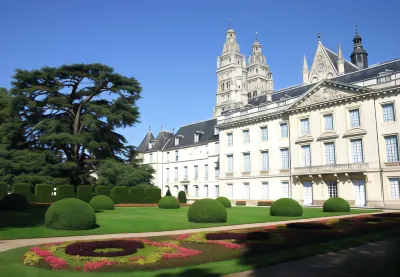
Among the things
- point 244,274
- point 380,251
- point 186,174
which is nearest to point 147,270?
point 244,274

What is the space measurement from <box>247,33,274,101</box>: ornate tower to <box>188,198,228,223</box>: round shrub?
85.6 metres

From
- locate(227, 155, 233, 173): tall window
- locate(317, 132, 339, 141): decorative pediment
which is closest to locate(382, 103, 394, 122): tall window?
locate(317, 132, 339, 141): decorative pediment

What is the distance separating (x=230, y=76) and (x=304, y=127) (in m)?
59.6

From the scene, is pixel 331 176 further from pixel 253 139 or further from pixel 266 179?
pixel 253 139

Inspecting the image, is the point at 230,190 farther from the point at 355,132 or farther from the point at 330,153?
the point at 355,132

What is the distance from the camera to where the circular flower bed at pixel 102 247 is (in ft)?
30.9

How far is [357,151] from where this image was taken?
3469cm

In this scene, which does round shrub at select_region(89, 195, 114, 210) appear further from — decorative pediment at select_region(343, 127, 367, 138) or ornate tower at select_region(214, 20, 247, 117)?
ornate tower at select_region(214, 20, 247, 117)

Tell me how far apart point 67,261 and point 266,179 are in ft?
117

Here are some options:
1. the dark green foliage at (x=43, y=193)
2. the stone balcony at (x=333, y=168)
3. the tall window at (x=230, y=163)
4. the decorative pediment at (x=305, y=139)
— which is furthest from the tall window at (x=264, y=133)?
the dark green foliage at (x=43, y=193)

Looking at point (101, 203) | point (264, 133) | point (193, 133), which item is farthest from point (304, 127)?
point (193, 133)

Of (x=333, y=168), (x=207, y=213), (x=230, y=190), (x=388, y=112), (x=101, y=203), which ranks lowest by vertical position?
(x=207, y=213)

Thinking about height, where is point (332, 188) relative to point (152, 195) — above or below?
above

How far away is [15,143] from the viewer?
1496 inches
